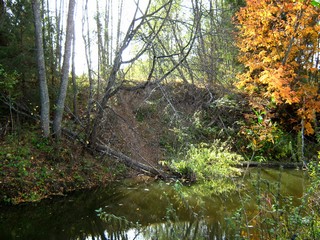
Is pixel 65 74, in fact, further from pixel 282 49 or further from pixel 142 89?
pixel 282 49

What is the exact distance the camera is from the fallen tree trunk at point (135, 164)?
9.08 meters

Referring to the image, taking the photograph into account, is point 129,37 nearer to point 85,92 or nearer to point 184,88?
point 85,92

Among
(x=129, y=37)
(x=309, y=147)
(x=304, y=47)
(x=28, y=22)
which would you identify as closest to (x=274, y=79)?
(x=304, y=47)

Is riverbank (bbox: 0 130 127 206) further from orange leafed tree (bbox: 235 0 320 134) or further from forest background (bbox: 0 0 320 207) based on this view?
orange leafed tree (bbox: 235 0 320 134)

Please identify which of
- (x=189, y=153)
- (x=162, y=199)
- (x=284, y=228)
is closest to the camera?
(x=284, y=228)

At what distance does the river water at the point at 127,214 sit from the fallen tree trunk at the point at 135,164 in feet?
2.25

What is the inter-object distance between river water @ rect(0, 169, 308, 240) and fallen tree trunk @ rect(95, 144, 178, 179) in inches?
27.0

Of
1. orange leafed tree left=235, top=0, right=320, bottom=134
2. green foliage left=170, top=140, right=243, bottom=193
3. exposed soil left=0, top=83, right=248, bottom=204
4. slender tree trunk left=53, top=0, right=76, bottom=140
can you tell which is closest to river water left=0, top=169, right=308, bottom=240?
exposed soil left=0, top=83, right=248, bottom=204

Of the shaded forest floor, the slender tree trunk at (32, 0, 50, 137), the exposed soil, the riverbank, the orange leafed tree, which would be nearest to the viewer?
the riverbank

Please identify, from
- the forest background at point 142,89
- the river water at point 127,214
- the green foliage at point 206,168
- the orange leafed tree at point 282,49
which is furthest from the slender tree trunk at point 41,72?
the orange leafed tree at point 282,49

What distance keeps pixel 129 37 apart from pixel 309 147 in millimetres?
8793

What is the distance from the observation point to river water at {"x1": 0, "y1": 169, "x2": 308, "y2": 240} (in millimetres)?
5102

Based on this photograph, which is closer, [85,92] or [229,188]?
[229,188]

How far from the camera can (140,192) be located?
25.7 feet
